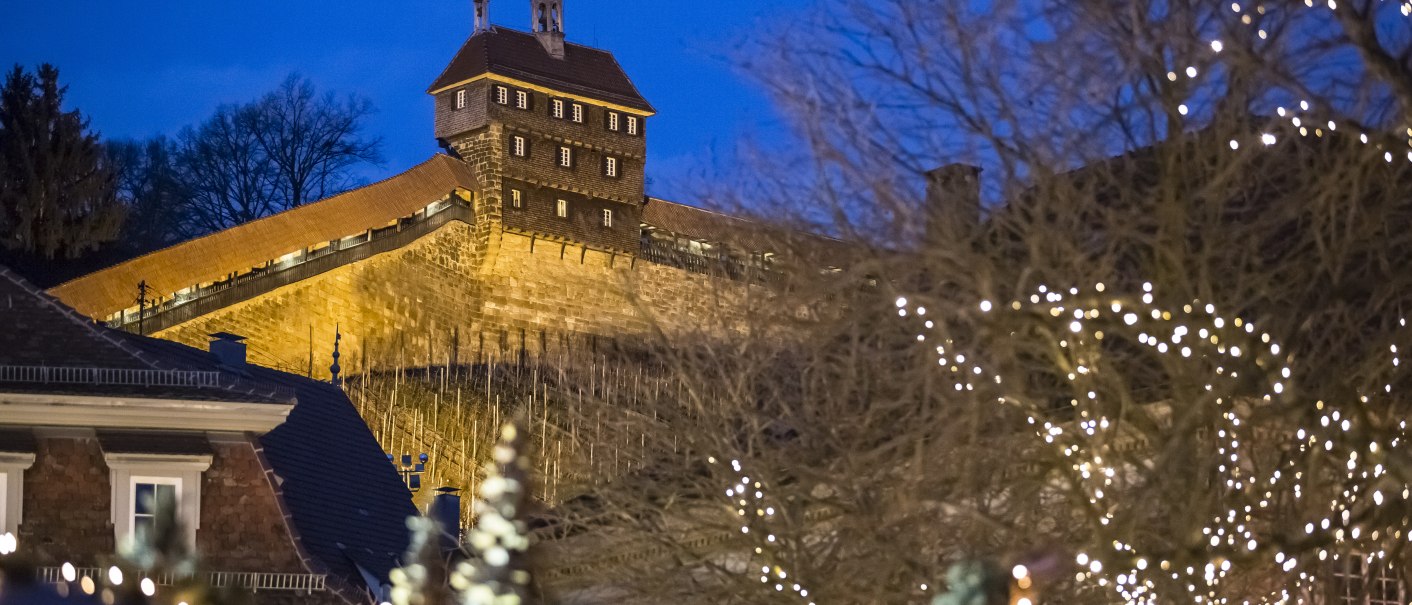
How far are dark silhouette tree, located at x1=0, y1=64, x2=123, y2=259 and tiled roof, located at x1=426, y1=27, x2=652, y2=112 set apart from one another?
29.8 ft

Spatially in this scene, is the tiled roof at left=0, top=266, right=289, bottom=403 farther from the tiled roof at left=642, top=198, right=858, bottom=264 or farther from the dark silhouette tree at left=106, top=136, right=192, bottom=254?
the dark silhouette tree at left=106, top=136, right=192, bottom=254

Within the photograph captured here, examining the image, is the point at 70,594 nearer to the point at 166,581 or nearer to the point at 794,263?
the point at 166,581

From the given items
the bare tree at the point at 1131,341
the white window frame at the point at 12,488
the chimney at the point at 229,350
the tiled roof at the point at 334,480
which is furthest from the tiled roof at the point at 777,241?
the chimney at the point at 229,350

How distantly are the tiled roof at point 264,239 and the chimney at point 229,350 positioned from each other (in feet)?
79.1

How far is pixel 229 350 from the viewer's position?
23594mm

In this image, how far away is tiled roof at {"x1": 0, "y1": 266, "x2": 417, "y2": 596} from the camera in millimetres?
19703

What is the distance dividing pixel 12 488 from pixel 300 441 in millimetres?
3356

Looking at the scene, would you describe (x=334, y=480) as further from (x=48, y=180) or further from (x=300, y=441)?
(x=48, y=180)

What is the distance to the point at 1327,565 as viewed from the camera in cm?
1320

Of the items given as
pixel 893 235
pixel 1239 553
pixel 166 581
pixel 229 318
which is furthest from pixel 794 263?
pixel 229 318

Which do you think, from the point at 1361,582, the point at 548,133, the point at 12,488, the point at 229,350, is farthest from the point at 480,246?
→ the point at 1361,582

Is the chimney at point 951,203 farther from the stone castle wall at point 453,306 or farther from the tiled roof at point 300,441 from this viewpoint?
the stone castle wall at point 453,306

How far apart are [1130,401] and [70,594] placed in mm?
6818

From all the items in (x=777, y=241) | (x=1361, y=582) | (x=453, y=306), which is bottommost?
(x=1361, y=582)
